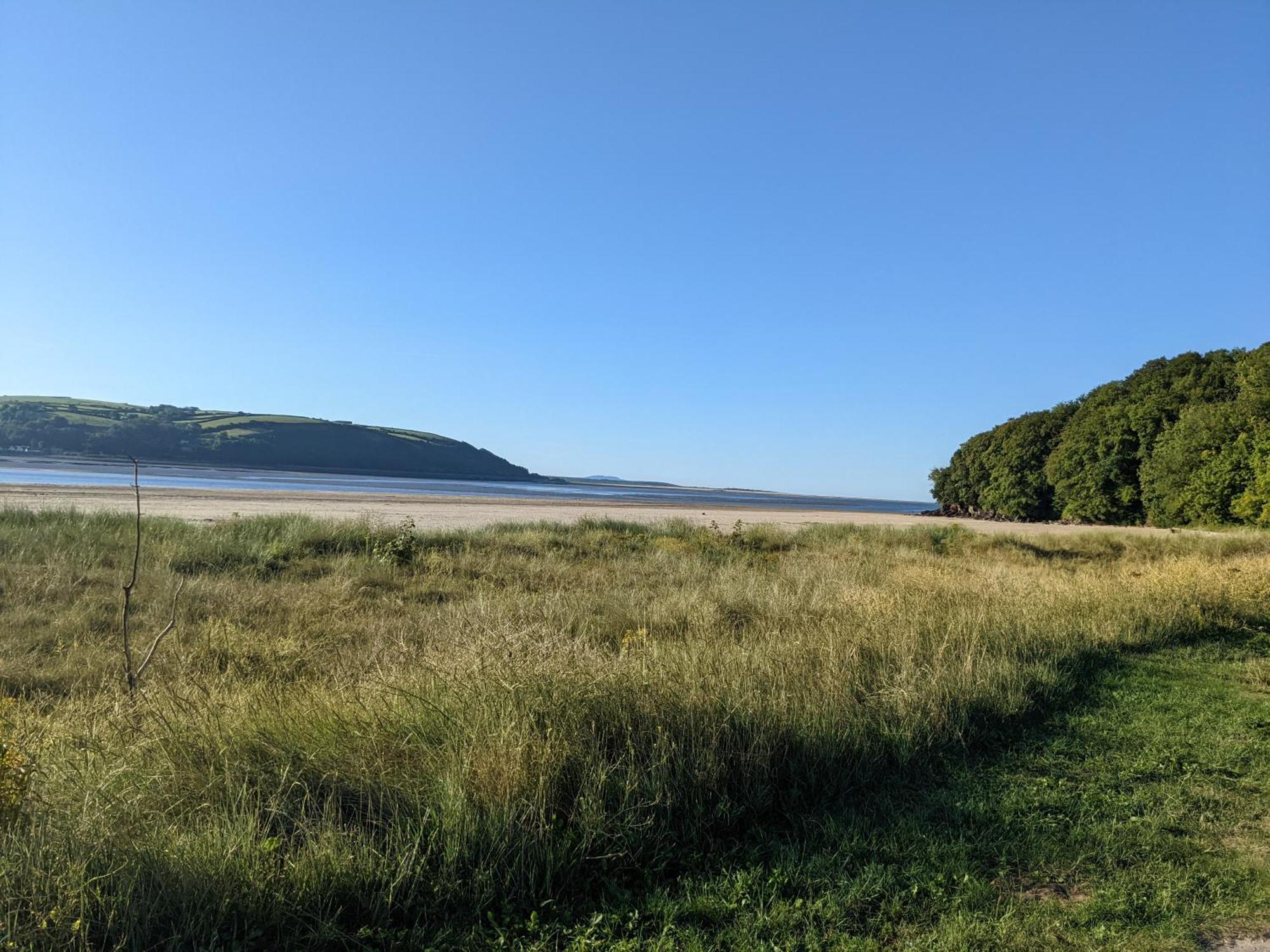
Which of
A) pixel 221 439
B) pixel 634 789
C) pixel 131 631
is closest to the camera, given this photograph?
pixel 634 789

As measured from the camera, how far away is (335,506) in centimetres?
3588

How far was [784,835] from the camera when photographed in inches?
168

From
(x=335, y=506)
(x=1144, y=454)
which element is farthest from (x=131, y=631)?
Result: (x=1144, y=454)

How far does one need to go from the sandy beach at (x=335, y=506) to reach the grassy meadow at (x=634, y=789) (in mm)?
17943

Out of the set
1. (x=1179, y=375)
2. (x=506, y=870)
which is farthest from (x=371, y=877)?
(x=1179, y=375)

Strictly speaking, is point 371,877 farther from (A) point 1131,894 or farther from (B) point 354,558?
(B) point 354,558

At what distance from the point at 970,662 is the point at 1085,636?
3525mm

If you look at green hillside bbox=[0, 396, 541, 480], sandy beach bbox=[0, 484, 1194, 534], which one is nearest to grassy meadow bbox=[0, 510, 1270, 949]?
sandy beach bbox=[0, 484, 1194, 534]

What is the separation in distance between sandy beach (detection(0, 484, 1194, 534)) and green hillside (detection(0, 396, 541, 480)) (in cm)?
4512

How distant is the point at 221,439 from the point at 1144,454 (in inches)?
5541

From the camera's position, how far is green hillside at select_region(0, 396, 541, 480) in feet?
300

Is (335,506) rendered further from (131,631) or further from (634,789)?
(634,789)

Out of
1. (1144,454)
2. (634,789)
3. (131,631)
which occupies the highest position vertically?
(1144,454)

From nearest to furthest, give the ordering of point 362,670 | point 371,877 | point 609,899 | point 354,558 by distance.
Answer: point 371,877 < point 609,899 < point 362,670 < point 354,558
